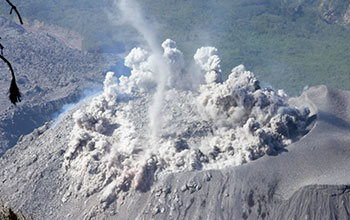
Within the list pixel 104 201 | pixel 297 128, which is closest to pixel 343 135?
pixel 297 128

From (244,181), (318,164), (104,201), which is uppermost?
(318,164)

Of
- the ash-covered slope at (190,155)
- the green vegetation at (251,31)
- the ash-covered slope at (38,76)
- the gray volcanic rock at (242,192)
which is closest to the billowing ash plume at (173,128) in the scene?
the ash-covered slope at (190,155)

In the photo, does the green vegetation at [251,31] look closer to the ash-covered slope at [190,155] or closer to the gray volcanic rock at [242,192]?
the ash-covered slope at [190,155]

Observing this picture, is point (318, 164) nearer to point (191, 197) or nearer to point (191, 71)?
point (191, 197)

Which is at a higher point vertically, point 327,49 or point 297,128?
point 327,49

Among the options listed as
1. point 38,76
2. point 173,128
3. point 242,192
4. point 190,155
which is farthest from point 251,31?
point 242,192

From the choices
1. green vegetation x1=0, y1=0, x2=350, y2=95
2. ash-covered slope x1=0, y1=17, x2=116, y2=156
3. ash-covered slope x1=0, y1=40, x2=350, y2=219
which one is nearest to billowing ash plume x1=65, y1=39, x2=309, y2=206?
ash-covered slope x1=0, y1=40, x2=350, y2=219

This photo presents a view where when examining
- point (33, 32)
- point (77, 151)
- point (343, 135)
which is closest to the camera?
point (343, 135)

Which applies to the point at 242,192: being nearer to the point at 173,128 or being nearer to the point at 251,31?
the point at 173,128
